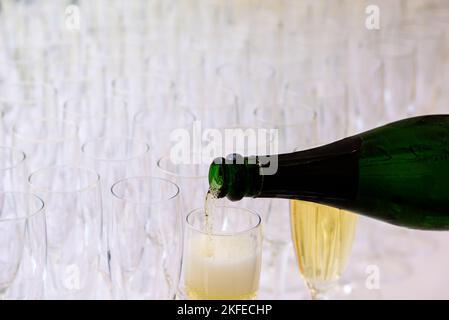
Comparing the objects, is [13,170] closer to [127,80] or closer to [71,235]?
[71,235]

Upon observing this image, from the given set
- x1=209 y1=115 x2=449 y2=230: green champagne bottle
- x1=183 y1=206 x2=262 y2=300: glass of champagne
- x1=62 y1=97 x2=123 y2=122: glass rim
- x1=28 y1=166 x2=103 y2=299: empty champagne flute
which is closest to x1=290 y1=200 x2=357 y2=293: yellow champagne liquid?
x1=209 y1=115 x2=449 y2=230: green champagne bottle

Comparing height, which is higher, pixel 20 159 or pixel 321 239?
pixel 20 159

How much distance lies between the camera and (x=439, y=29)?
189 cm

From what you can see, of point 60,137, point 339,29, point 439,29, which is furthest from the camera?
point 339,29

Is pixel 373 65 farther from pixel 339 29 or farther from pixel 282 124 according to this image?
pixel 282 124

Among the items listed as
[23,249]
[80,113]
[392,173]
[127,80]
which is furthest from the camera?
[127,80]

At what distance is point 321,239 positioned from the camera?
1106 mm

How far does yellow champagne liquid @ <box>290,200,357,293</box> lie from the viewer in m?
1.10

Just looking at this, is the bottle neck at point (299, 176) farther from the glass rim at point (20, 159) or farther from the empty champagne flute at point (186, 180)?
the glass rim at point (20, 159)

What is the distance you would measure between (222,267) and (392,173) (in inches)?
12.9

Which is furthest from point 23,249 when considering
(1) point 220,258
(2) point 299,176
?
(2) point 299,176

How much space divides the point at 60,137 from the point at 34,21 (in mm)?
877

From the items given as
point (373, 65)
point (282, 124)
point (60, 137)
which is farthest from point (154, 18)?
point (282, 124)

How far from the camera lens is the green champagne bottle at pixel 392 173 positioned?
1062 millimetres
